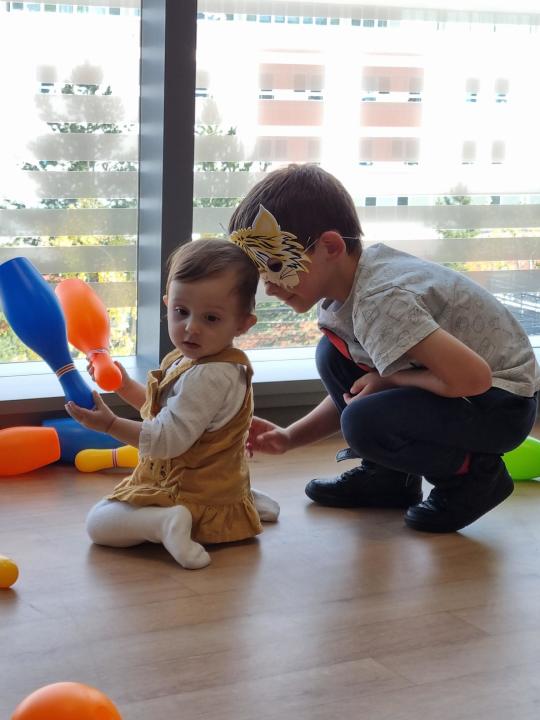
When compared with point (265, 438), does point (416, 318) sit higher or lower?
higher

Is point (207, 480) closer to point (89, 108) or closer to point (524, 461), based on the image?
point (524, 461)

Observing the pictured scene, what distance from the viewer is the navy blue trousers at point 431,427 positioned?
1677 mm

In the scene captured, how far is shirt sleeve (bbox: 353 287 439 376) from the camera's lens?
1571 millimetres

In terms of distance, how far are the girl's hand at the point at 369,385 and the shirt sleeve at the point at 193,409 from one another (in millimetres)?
234

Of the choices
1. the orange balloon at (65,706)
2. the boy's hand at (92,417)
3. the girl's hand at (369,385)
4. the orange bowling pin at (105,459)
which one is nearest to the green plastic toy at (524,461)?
the girl's hand at (369,385)

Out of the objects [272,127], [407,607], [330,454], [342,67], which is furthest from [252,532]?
[342,67]

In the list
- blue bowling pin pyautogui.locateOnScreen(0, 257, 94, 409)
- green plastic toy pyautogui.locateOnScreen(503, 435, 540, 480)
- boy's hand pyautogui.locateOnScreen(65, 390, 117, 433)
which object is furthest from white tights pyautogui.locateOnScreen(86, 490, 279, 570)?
green plastic toy pyautogui.locateOnScreen(503, 435, 540, 480)

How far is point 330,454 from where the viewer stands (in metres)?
2.18

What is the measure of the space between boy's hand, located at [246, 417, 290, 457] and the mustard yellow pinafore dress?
162 mm

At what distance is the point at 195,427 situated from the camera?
156cm

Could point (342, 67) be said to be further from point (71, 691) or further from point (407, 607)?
point (71, 691)

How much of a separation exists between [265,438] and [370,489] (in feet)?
0.68

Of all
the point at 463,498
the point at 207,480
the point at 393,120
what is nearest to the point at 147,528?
the point at 207,480

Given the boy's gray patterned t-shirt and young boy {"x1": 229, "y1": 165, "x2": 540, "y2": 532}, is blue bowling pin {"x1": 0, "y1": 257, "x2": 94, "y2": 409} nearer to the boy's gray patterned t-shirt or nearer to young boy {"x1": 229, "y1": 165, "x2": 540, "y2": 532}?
young boy {"x1": 229, "y1": 165, "x2": 540, "y2": 532}
